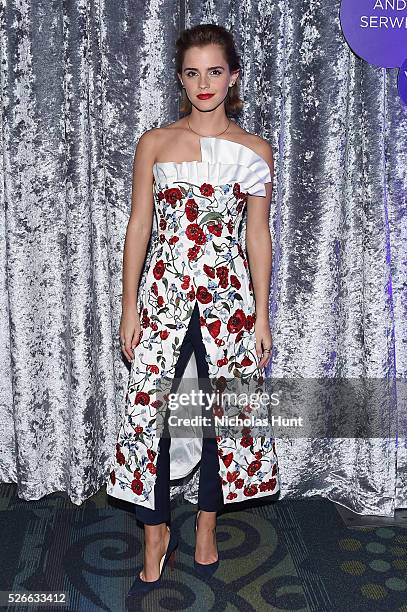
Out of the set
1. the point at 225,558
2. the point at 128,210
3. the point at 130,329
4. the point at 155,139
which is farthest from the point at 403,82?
the point at 225,558

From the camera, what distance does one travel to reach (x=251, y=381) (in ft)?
8.41

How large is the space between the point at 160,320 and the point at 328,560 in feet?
3.58

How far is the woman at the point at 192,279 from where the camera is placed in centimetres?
243

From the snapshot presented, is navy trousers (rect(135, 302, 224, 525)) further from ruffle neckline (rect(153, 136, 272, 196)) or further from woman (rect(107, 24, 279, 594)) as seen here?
ruffle neckline (rect(153, 136, 272, 196))

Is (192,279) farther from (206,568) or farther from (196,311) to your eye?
(206,568)

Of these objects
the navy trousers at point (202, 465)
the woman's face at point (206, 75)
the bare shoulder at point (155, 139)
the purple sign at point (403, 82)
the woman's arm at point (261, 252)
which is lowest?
the navy trousers at point (202, 465)

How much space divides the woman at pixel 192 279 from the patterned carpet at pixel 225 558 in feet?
0.50

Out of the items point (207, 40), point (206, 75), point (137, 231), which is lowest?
point (137, 231)

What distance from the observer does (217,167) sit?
2424mm

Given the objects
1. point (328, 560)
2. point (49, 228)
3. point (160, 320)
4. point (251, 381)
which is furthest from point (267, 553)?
point (49, 228)

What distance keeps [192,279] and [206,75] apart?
64cm

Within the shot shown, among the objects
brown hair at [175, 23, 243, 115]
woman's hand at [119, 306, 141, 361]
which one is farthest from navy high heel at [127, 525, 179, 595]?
brown hair at [175, 23, 243, 115]

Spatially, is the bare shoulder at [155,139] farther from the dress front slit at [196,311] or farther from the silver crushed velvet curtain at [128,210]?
the silver crushed velvet curtain at [128,210]

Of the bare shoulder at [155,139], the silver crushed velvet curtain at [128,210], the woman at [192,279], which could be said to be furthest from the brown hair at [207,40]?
the silver crushed velvet curtain at [128,210]
